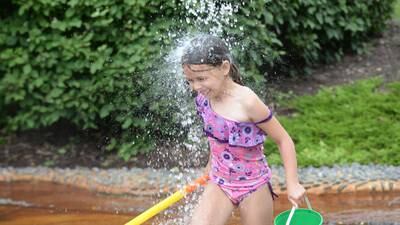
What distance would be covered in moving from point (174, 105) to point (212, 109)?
2.17 metres

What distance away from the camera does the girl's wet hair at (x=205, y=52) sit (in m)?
2.92

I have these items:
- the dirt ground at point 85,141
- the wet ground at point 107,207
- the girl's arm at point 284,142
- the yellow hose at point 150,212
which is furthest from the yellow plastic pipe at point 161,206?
the dirt ground at point 85,141

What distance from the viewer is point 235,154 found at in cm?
310

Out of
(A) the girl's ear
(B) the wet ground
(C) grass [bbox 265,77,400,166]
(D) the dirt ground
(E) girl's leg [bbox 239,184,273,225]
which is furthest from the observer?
(D) the dirt ground

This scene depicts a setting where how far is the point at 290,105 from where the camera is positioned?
621cm

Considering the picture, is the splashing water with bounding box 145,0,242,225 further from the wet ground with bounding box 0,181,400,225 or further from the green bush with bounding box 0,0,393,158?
the wet ground with bounding box 0,181,400,225

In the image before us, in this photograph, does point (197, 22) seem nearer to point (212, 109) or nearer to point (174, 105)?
point (174, 105)

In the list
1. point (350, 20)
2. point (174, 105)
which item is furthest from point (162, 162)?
point (350, 20)

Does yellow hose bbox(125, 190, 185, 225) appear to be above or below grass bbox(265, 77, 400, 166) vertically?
above

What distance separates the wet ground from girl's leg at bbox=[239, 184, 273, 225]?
1298 millimetres

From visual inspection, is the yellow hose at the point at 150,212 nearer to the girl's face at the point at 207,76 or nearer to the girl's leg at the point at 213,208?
the girl's leg at the point at 213,208

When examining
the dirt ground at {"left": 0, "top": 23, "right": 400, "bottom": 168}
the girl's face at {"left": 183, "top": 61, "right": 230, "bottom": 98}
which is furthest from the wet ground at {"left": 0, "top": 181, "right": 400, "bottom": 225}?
the girl's face at {"left": 183, "top": 61, "right": 230, "bottom": 98}

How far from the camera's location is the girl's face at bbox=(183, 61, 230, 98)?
2.94 meters

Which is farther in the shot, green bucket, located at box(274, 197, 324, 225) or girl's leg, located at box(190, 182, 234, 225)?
girl's leg, located at box(190, 182, 234, 225)
